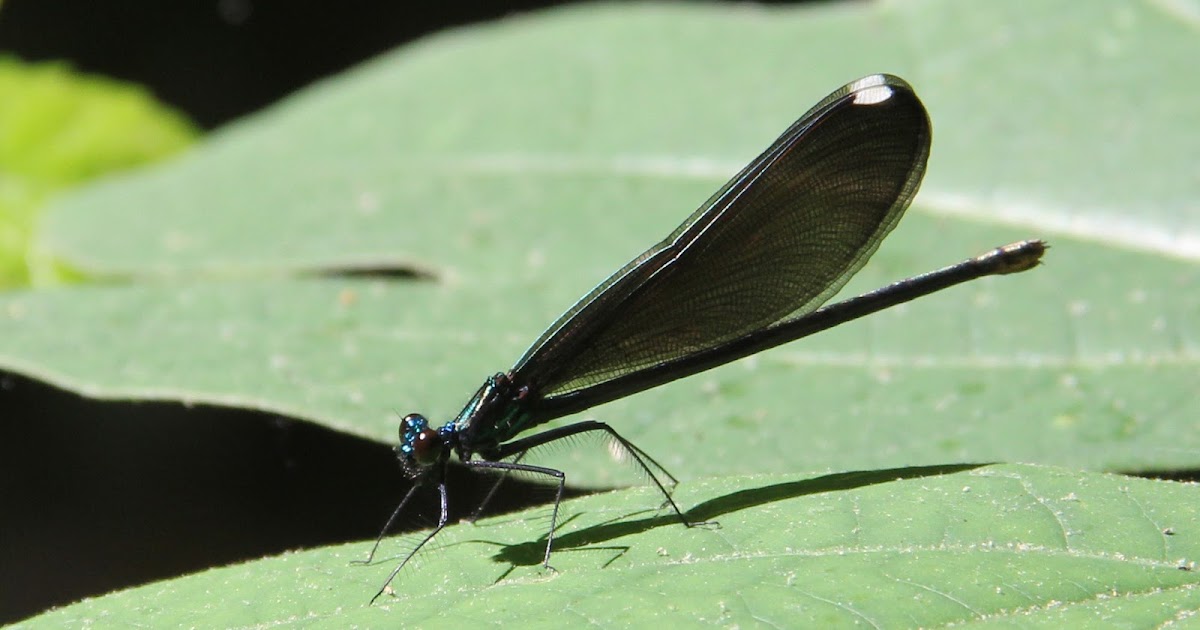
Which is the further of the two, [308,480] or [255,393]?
[308,480]

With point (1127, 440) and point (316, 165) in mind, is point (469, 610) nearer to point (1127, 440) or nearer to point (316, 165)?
point (1127, 440)

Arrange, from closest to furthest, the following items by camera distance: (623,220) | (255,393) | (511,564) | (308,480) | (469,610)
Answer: (469,610) → (511,564) → (255,393) → (623,220) → (308,480)

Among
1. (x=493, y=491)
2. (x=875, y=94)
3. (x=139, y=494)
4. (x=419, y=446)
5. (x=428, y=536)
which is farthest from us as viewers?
(x=139, y=494)

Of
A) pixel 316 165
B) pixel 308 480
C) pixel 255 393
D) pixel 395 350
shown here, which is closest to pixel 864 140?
pixel 395 350

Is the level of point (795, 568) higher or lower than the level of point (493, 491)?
lower

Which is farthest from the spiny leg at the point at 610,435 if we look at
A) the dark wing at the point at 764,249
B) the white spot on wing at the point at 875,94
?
the white spot on wing at the point at 875,94

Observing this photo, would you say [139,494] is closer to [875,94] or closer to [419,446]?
[419,446]

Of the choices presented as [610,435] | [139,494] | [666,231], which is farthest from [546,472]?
[139,494]
